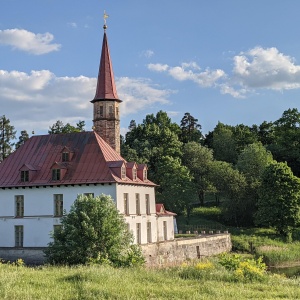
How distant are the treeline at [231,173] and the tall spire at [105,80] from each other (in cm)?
1216

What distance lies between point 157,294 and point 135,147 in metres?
56.1

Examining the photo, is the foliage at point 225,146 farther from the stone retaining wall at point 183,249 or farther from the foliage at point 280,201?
the stone retaining wall at point 183,249

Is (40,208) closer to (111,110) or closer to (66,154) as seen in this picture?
(66,154)

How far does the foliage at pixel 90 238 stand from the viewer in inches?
1064

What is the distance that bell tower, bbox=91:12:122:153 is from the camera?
41.8 m

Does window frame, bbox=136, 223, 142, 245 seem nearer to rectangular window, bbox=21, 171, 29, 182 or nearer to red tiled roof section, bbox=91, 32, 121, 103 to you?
rectangular window, bbox=21, 171, 29, 182

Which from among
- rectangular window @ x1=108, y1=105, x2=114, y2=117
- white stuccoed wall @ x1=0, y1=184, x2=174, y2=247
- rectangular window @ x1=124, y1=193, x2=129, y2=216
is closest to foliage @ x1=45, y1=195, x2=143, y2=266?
white stuccoed wall @ x1=0, y1=184, x2=174, y2=247

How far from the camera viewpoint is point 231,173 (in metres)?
62.4

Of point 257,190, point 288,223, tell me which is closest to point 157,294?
point 288,223

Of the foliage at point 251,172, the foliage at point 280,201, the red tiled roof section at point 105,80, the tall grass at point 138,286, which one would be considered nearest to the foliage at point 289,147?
the foliage at point 251,172

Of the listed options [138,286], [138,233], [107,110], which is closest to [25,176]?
[107,110]

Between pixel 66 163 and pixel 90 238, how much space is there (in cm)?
1168

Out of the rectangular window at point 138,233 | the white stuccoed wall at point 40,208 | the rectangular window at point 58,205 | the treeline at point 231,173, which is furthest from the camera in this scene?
the treeline at point 231,173

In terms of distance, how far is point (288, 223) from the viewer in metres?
53.5
